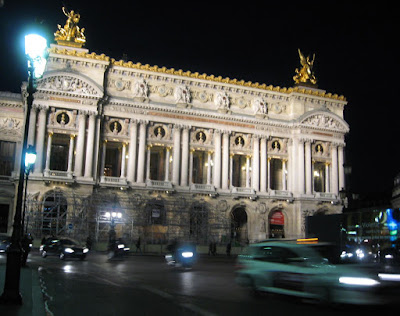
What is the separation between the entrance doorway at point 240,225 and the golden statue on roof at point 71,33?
24698 millimetres

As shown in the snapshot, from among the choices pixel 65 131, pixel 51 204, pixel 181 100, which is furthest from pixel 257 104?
pixel 51 204

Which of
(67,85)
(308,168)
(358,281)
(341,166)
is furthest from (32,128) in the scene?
(358,281)

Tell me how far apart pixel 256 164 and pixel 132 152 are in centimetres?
1407

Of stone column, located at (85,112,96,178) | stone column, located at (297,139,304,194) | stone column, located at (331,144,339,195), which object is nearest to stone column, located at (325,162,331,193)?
stone column, located at (331,144,339,195)

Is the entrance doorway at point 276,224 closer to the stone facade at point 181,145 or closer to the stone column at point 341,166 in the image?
the stone facade at point 181,145

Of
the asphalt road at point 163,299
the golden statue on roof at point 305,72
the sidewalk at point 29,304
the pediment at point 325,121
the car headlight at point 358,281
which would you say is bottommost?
the asphalt road at point 163,299

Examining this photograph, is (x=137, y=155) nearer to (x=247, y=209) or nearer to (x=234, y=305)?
(x=247, y=209)

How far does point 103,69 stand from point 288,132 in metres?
22.2

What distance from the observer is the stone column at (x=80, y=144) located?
148 ft

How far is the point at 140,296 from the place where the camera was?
13.0 metres

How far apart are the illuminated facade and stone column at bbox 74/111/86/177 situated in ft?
0.32

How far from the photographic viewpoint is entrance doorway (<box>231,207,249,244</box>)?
172ft

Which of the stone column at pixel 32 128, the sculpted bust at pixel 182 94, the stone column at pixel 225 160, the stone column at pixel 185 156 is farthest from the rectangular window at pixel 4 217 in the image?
the stone column at pixel 225 160

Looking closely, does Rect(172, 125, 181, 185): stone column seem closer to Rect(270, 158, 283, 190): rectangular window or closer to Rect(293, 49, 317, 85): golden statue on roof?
Rect(270, 158, 283, 190): rectangular window
